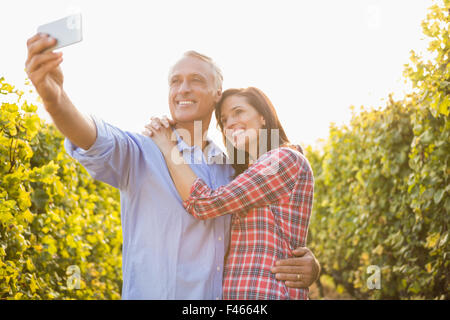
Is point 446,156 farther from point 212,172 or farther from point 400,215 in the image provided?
point 212,172

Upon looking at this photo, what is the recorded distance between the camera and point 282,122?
3.13m

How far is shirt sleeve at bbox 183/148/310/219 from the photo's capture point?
7.84ft

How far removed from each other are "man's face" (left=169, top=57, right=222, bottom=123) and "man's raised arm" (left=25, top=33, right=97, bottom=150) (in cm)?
66

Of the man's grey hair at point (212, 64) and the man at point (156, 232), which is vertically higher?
the man's grey hair at point (212, 64)

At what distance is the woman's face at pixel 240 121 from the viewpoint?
294 centimetres

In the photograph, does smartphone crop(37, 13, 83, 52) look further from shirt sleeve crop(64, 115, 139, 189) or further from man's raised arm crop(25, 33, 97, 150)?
shirt sleeve crop(64, 115, 139, 189)

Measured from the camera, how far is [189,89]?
271cm

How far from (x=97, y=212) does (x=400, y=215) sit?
3321mm

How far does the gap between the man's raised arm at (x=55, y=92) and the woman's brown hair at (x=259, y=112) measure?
3.41ft
